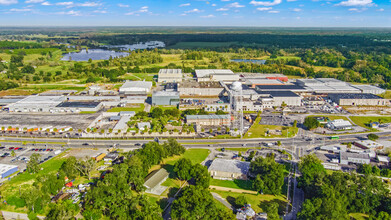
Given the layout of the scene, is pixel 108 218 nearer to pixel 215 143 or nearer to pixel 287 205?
pixel 287 205

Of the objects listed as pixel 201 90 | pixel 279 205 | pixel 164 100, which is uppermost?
A: pixel 201 90

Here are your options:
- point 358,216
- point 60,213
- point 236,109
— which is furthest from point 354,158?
point 60,213

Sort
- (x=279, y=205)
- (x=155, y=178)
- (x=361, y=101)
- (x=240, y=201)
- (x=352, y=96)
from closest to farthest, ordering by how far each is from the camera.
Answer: (x=240, y=201) → (x=279, y=205) → (x=155, y=178) → (x=361, y=101) → (x=352, y=96)

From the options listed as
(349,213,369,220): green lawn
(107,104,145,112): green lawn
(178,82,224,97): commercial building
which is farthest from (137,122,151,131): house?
(349,213,369,220): green lawn

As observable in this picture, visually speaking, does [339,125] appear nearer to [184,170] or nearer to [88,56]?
[184,170]

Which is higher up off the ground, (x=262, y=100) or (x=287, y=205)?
(x=262, y=100)

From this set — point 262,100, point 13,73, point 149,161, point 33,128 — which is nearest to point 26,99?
point 33,128

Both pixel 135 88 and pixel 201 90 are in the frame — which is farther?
Answer: pixel 135 88

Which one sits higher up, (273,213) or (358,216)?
(273,213)
